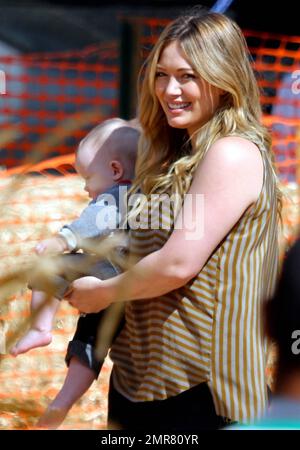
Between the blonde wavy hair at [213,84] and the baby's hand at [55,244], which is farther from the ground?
the blonde wavy hair at [213,84]

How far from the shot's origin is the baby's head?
2662mm

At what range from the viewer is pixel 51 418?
2.22 meters

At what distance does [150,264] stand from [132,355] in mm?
293

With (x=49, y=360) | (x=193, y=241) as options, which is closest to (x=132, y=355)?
(x=193, y=241)

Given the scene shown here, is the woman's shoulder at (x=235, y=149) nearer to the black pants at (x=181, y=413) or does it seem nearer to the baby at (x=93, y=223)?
the baby at (x=93, y=223)

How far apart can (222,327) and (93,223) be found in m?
0.51

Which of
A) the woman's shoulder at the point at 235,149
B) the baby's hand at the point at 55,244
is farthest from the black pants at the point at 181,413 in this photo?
the woman's shoulder at the point at 235,149

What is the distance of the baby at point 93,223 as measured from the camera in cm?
246

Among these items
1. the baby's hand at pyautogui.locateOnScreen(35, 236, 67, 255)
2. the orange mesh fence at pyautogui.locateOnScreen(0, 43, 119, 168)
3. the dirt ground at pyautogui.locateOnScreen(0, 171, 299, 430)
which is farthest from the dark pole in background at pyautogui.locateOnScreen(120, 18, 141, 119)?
the baby's hand at pyautogui.locateOnScreen(35, 236, 67, 255)

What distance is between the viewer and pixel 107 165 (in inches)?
105

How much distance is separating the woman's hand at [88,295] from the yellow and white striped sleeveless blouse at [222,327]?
147mm

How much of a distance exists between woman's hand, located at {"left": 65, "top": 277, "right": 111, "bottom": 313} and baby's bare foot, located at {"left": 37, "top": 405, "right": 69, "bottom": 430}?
0.28 metres

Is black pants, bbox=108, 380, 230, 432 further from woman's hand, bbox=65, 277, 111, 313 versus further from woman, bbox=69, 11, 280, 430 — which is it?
woman's hand, bbox=65, 277, 111, 313

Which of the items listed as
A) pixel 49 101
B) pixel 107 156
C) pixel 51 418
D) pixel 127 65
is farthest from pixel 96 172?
pixel 49 101
